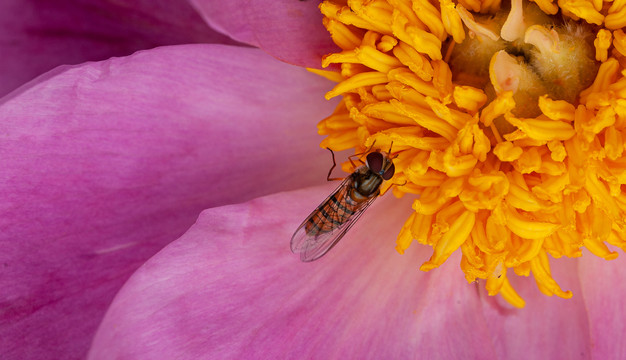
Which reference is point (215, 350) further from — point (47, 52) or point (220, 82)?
point (47, 52)

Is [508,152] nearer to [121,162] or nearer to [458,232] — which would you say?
[458,232]

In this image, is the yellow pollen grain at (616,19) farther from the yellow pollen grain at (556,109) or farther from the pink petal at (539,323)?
the pink petal at (539,323)

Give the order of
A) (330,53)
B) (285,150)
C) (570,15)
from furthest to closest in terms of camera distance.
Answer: (285,150) → (330,53) → (570,15)

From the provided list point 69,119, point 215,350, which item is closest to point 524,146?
point 215,350

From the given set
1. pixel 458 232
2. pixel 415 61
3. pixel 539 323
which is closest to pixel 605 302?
→ pixel 539 323

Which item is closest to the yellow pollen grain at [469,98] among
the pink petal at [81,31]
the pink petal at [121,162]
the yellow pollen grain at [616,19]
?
the yellow pollen grain at [616,19]

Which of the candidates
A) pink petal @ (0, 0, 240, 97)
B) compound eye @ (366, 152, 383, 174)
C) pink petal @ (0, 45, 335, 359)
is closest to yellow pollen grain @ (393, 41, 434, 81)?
compound eye @ (366, 152, 383, 174)
